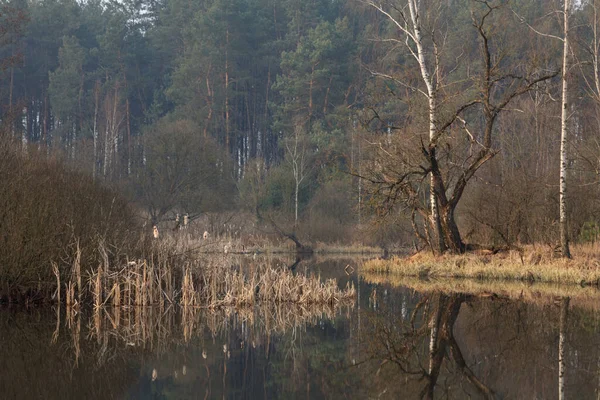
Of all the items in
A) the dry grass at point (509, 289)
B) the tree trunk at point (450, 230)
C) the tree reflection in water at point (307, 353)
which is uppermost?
the tree trunk at point (450, 230)

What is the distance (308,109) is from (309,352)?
1669 inches

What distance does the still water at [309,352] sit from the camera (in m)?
7.87

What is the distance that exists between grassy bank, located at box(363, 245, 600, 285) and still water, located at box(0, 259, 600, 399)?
4.29 metres

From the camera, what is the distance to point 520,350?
10008 mm

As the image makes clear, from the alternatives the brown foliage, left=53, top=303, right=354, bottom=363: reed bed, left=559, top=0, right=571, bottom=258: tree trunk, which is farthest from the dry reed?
left=559, top=0, right=571, bottom=258: tree trunk

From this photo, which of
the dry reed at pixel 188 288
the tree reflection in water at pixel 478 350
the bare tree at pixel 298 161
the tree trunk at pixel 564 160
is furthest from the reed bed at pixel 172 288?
the bare tree at pixel 298 161

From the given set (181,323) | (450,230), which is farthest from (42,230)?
(450,230)

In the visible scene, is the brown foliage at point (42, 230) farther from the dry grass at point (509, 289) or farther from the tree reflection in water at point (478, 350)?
the dry grass at point (509, 289)

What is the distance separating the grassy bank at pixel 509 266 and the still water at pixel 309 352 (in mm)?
4291

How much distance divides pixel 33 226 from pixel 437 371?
8131 mm

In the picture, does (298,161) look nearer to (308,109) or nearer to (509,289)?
(308,109)

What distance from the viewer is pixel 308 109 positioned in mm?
51719

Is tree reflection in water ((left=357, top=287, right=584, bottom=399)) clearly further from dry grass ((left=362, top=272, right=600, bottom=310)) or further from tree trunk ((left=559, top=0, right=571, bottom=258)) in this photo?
tree trunk ((left=559, top=0, right=571, bottom=258))

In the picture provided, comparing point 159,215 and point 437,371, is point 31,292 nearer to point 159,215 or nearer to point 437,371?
point 437,371
